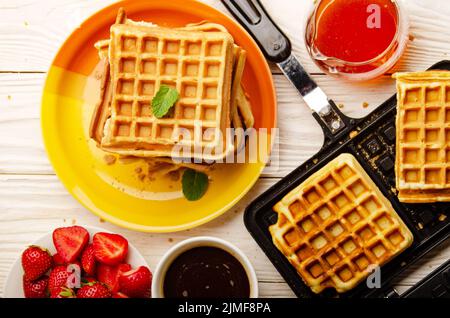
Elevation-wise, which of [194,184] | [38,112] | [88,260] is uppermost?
[38,112]

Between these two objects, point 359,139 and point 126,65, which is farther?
point 359,139

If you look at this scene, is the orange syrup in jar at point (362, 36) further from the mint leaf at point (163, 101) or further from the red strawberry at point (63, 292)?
the red strawberry at point (63, 292)

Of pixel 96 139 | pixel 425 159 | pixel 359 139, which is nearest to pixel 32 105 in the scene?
pixel 96 139

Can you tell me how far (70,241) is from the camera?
2.67 meters

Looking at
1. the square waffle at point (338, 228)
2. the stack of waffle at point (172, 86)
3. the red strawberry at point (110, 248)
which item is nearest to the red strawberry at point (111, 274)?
the red strawberry at point (110, 248)

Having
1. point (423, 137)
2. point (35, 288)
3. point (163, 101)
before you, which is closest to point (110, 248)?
point (35, 288)

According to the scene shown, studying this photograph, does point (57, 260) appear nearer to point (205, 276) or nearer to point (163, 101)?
point (205, 276)

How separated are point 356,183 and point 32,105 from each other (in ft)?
4.46

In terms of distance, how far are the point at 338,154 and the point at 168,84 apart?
72 centimetres

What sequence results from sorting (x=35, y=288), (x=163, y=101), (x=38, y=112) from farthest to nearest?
(x=38, y=112)
(x=35, y=288)
(x=163, y=101)

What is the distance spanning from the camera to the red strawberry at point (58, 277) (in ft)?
8.66

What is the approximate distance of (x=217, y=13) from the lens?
104 inches

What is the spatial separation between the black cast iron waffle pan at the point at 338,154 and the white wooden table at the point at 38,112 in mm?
75
